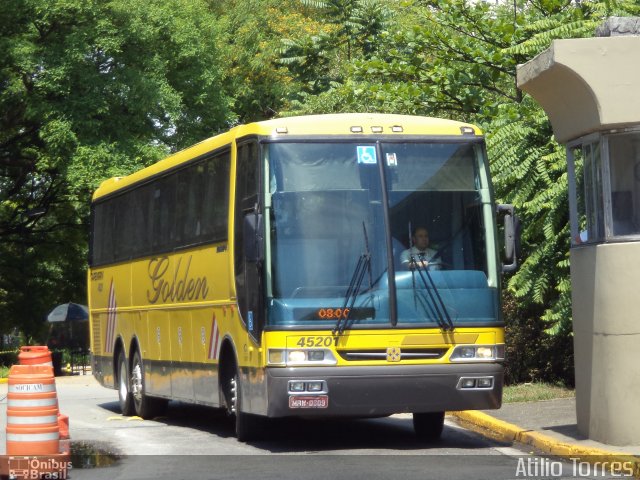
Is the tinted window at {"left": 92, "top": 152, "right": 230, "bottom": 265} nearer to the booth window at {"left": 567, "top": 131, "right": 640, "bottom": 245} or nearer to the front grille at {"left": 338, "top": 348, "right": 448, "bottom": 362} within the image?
the front grille at {"left": 338, "top": 348, "right": 448, "bottom": 362}

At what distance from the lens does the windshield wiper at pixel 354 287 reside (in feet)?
41.7

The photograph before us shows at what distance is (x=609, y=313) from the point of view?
12.0 m

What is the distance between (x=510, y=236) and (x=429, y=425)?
253 cm

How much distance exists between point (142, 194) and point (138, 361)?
2546 mm

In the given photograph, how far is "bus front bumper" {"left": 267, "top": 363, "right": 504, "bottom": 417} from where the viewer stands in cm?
1260

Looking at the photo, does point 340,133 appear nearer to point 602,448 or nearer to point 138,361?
point 602,448

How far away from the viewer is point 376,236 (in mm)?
12945

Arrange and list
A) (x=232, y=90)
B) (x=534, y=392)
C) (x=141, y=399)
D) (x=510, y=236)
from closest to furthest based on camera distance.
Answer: (x=510, y=236) → (x=534, y=392) → (x=141, y=399) → (x=232, y=90)

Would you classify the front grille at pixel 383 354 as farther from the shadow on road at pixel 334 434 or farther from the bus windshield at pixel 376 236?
the shadow on road at pixel 334 434

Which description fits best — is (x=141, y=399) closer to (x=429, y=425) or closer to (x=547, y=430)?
(x=429, y=425)

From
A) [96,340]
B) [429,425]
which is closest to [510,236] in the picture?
[429,425]

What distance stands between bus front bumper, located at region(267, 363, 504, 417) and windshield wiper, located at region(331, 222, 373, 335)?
45 centimetres

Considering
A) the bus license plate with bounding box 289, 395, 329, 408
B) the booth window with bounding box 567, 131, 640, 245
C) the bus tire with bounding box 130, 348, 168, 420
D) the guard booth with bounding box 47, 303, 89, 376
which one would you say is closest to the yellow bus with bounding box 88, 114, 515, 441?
the bus license plate with bounding box 289, 395, 329, 408

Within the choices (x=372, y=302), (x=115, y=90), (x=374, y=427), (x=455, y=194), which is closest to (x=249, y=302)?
(x=372, y=302)
